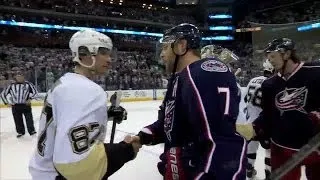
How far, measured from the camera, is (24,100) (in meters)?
8.05

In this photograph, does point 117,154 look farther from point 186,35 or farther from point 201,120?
point 186,35

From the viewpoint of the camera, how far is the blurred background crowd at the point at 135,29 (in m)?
17.0

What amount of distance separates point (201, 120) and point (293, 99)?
60.8 inches

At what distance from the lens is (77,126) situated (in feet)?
4.53

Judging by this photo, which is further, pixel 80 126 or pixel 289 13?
pixel 289 13

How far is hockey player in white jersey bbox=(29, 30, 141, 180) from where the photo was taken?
1363 millimetres

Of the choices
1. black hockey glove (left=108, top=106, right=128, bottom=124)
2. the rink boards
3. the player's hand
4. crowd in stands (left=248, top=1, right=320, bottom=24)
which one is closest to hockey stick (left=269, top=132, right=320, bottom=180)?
the player's hand

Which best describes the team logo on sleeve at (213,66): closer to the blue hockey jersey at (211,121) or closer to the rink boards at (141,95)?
the blue hockey jersey at (211,121)

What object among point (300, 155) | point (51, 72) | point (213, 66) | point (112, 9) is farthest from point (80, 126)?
point (112, 9)

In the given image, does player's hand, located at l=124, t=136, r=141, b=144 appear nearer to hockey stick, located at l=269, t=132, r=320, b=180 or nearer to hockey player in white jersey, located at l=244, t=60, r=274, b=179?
hockey stick, located at l=269, t=132, r=320, b=180

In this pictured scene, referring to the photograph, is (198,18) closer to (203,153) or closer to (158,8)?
(158,8)

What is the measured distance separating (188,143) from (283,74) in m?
1.52

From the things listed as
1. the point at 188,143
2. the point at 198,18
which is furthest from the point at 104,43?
the point at 198,18

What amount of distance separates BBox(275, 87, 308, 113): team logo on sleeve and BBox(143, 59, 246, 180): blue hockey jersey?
141cm
